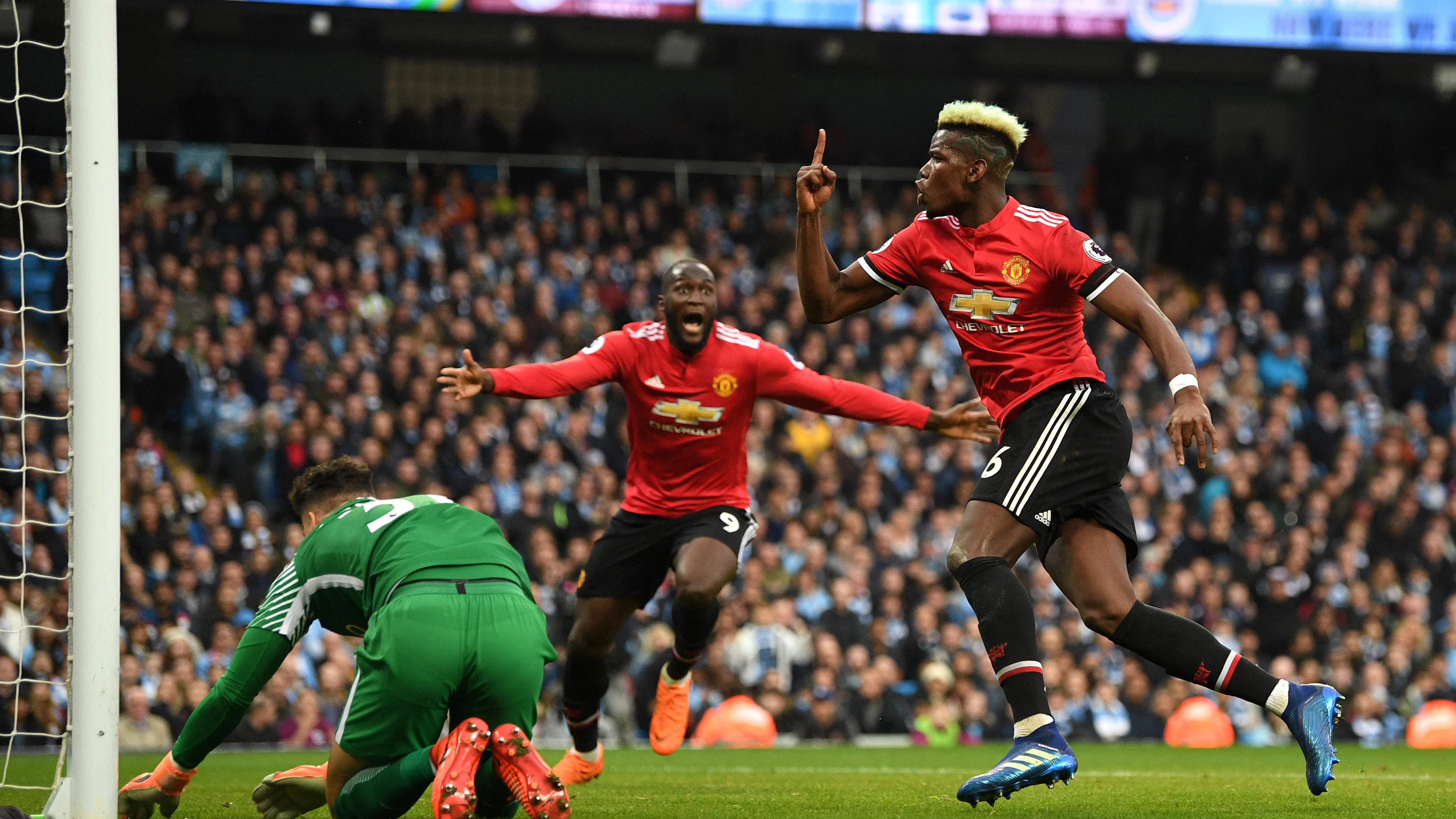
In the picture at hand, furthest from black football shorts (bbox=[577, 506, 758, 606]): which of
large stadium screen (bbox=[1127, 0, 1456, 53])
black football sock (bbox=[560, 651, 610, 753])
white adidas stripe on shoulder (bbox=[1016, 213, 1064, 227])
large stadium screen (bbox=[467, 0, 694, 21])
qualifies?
large stadium screen (bbox=[1127, 0, 1456, 53])

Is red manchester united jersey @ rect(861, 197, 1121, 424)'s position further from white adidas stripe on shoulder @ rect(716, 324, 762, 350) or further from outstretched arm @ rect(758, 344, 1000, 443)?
white adidas stripe on shoulder @ rect(716, 324, 762, 350)

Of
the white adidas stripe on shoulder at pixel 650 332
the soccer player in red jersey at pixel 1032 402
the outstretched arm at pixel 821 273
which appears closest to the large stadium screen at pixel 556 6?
the white adidas stripe on shoulder at pixel 650 332

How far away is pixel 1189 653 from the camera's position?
5.90 meters

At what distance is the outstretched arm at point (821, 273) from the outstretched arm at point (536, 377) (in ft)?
4.92

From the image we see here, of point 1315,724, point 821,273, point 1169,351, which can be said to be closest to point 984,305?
point 821,273

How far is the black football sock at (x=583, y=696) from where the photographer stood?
837 cm

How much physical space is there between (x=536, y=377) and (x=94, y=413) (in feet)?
8.06

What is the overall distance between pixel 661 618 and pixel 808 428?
3.34 metres

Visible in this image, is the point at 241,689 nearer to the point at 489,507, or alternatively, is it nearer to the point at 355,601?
the point at 355,601

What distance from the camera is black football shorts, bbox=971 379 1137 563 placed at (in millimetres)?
5992

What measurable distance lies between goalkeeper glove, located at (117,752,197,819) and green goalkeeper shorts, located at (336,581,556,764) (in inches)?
26.8

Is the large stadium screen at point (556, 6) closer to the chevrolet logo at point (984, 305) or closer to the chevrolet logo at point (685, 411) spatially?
the chevrolet logo at point (685, 411)

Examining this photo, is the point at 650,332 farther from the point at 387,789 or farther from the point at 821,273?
the point at 387,789

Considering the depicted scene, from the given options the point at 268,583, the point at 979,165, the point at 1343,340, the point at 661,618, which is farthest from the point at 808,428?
the point at 979,165
